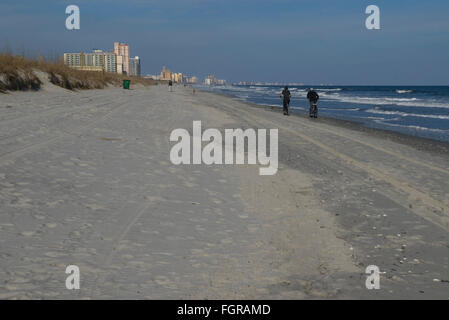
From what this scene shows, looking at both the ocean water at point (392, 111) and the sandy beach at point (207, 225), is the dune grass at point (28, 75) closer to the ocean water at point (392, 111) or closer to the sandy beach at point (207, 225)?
the sandy beach at point (207, 225)

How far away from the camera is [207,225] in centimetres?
532

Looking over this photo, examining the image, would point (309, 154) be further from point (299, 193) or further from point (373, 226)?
point (373, 226)

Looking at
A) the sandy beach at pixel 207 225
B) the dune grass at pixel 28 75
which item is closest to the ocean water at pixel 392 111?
the sandy beach at pixel 207 225

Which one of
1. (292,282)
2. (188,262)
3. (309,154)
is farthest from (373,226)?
(309,154)

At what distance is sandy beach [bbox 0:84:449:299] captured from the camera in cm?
370

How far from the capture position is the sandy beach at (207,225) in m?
3.70

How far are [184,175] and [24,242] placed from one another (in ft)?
12.3

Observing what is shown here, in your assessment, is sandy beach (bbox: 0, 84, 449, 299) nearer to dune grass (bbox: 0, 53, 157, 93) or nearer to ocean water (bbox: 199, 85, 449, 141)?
ocean water (bbox: 199, 85, 449, 141)

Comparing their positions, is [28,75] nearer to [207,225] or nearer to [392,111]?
[207,225]

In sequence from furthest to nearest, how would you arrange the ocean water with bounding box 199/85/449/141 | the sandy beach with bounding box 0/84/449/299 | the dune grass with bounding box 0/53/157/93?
the dune grass with bounding box 0/53/157/93 → the ocean water with bounding box 199/85/449/141 → the sandy beach with bounding box 0/84/449/299

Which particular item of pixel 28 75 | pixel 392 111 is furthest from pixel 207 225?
pixel 392 111

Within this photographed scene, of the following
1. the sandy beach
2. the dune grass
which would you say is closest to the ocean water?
the sandy beach

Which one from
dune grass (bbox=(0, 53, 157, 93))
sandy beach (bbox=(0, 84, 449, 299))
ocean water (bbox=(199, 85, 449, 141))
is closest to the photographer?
sandy beach (bbox=(0, 84, 449, 299))

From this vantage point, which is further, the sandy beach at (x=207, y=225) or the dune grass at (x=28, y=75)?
the dune grass at (x=28, y=75)
